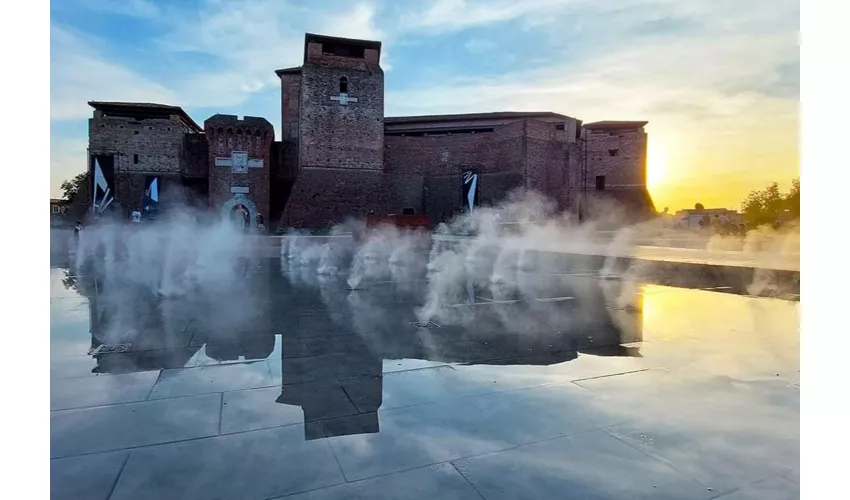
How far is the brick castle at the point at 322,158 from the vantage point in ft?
82.4

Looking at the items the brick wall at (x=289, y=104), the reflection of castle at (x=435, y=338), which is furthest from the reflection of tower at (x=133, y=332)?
the brick wall at (x=289, y=104)

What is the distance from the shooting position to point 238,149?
87.2 ft

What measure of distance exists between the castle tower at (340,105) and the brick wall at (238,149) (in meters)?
3.00

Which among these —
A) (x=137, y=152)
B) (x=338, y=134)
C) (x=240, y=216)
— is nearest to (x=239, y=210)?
(x=240, y=216)

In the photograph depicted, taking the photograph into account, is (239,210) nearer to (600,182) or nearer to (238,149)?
(238,149)

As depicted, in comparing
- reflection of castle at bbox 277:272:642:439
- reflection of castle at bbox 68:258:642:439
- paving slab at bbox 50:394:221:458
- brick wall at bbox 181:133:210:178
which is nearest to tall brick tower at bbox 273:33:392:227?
brick wall at bbox 181:133:210:178

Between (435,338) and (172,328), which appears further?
(172,328)

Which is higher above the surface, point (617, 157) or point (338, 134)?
point (617, 157)

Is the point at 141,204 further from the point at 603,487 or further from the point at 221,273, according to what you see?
the point at 603,487

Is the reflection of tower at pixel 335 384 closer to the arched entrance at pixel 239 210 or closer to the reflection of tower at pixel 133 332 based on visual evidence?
the reflection of tower at pixel 133 332

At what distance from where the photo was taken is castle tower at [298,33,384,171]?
25031 mm

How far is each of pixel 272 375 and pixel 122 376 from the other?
945 millimetres

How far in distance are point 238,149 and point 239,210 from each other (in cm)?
319

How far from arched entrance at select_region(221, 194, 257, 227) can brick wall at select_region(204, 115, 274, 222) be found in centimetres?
16
